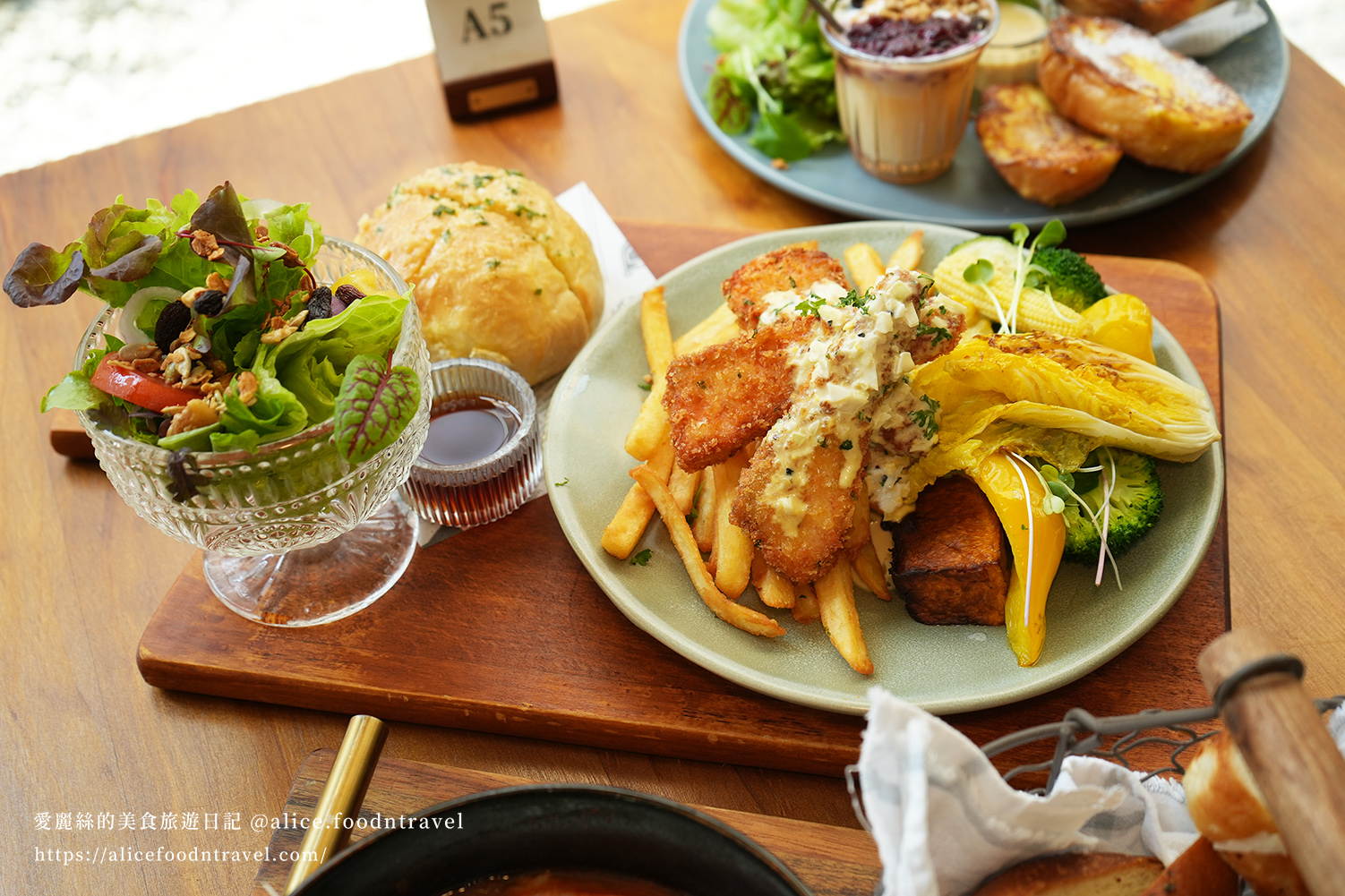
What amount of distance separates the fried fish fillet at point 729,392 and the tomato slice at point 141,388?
99cm

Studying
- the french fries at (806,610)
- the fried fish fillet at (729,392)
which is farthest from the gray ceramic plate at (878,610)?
the fried fish fillet at (729,392)

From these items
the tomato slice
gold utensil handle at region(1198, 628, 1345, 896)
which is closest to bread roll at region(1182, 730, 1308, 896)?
gold utensil handle at region(1198, 628, 1345, 896)

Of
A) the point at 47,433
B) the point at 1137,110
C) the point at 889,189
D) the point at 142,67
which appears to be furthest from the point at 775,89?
the point at 142,67

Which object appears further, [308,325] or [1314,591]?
[1314,591]

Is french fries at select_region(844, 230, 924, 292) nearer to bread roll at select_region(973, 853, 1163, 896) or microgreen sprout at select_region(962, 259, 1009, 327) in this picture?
microgreen sprout at select_region(962, 259, 1009, 327)

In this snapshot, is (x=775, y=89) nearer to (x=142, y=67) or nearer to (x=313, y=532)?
(x=313, y=532)

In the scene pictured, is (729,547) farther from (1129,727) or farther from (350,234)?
(350,234)

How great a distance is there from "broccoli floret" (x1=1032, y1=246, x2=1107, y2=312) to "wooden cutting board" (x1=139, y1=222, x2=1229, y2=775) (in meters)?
0.66

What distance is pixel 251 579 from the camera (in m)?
2.36

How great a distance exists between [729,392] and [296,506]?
947mm

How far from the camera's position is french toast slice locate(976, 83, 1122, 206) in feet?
10.0

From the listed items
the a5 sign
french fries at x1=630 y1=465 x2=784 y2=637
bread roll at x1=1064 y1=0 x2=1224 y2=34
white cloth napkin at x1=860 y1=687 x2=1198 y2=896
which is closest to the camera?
white cloth napkin at x1=860 y1=687 x2=1198 y2=896

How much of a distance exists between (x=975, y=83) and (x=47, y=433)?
3.20 m

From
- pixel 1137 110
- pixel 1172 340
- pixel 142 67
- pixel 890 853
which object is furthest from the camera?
pixel 142 67
